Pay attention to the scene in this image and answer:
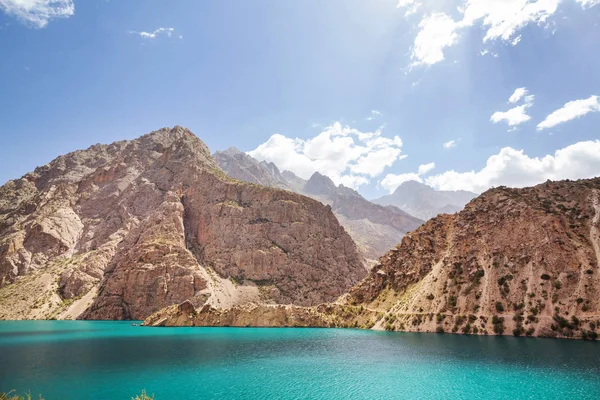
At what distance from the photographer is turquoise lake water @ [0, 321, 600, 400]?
36.3 meters

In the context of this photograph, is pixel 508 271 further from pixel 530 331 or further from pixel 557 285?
pixel 530 331

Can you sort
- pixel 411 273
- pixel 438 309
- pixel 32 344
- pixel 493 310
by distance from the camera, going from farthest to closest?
pixel 411 273
pixel 438 309
pixel 493 310
pixel 32 344

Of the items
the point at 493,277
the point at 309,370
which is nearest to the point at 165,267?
the point at 493,277

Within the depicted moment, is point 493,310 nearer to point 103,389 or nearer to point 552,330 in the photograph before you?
point 552,330

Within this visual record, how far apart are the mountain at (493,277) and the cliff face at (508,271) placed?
21 cm

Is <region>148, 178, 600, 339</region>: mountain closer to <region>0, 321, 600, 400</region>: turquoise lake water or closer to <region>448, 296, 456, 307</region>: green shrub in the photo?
<region>448, 296, 456, 307</region>: green shrub

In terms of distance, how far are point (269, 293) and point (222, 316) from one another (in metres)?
45.3

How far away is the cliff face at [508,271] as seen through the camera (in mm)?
74812

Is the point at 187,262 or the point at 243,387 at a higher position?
the point at 187,262

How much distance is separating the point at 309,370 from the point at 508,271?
6206cm

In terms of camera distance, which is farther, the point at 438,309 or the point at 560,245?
the point at 438,309

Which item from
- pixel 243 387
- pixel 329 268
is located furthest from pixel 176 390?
pixel 329 268

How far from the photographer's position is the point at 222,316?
124m

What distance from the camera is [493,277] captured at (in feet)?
291
